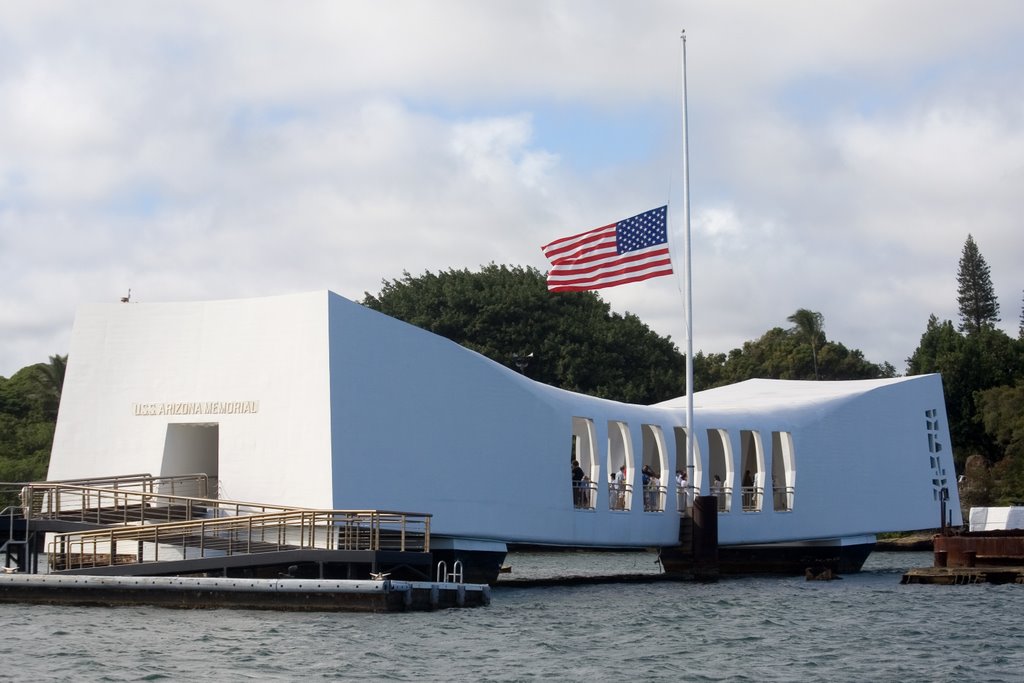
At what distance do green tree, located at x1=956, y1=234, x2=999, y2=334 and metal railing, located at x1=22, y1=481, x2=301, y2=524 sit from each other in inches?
2826

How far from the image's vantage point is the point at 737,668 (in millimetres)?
19141

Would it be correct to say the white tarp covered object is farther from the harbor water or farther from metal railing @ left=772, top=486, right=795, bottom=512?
the harbor water

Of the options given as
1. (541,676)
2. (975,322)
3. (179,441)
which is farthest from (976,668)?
(975,322)

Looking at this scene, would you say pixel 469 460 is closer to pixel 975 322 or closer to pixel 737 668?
pixel 737 668

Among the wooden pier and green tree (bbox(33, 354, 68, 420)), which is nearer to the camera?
the wooden pier

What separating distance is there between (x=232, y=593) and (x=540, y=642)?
555 centimetres

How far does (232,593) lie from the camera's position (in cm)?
2342

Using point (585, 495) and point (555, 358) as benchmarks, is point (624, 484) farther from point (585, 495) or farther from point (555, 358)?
point (555, 358)

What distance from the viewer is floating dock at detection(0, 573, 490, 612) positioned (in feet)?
75.3

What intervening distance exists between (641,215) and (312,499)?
1106 centimetres

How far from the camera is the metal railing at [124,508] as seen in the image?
27.2 meters

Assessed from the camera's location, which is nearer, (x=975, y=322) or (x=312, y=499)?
(x=312, y=499)

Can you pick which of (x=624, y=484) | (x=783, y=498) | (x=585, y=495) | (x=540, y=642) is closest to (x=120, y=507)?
(x=540, y=642)

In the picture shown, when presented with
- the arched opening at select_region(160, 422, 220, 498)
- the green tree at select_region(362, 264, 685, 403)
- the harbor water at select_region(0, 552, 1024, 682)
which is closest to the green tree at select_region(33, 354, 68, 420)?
the green tree at select_region(362, 264, 685, 403)
